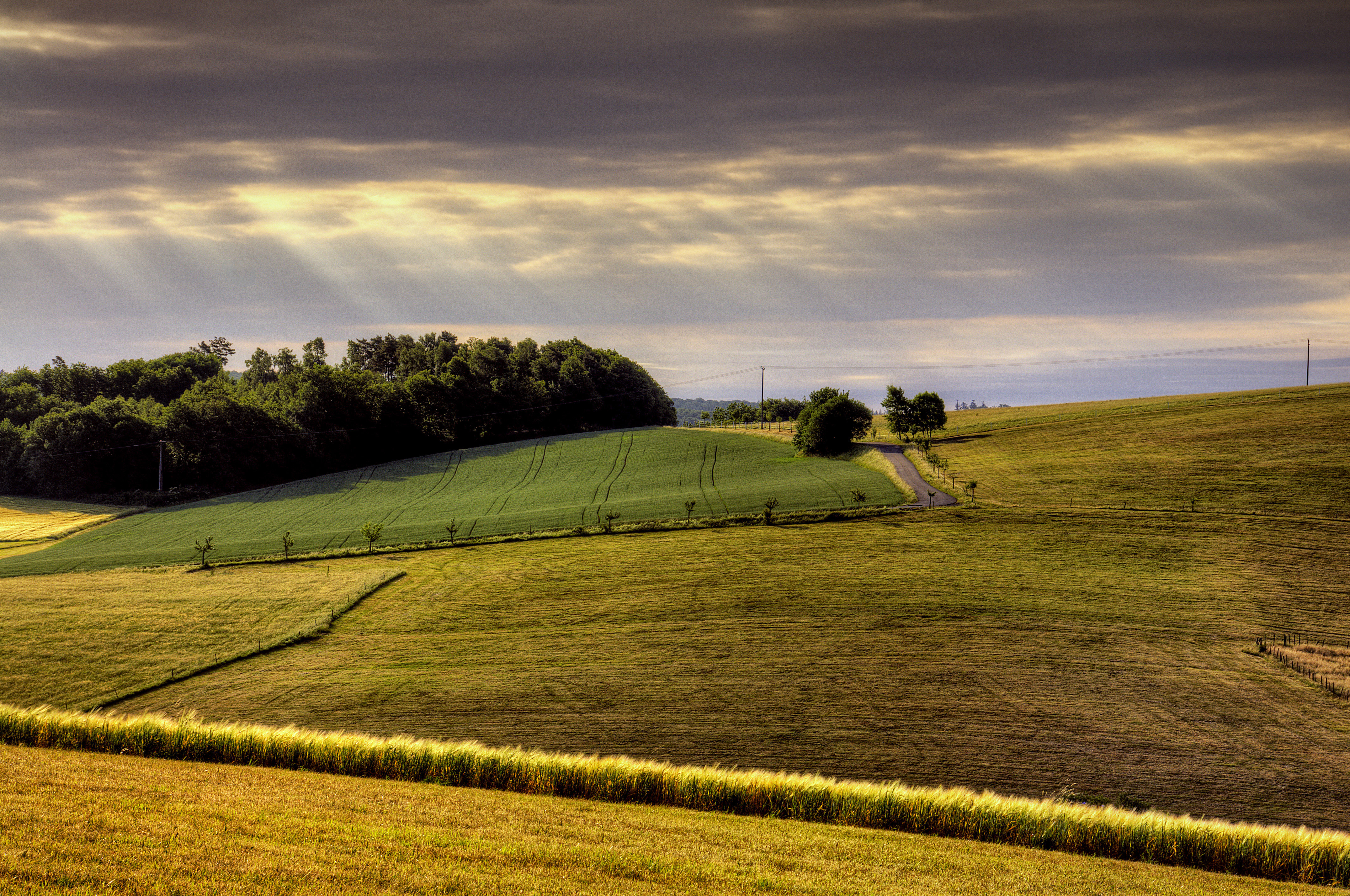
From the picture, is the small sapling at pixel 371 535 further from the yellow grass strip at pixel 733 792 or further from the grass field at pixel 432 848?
the grass field at pixel 432 848

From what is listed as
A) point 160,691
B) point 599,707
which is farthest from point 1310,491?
point 160,691

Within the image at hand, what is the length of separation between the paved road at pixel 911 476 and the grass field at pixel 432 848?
4497 centimetres

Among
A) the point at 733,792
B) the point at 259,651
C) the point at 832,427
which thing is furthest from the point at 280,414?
the point at 733,792

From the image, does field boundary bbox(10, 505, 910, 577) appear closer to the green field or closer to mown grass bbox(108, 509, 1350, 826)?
the green field

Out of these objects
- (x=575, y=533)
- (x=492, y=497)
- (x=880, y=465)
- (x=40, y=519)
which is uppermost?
(x=880, y=465)

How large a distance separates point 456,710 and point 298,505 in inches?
2474

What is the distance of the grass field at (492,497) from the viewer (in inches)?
2368

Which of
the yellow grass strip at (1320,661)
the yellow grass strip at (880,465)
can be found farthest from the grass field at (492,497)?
the yellow grass strip at (1320,661)

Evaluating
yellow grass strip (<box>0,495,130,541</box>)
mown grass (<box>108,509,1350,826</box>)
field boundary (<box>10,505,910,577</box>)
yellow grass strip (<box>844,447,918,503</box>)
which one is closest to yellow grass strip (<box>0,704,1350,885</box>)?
mown grass (<box>108,509,1350,826</box>)

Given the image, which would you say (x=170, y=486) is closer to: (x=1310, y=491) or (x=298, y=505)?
(x=298, y=505)

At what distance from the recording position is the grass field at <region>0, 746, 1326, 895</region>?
10180mm

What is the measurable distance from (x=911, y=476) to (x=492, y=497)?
133 ft

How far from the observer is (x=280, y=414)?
10625cm

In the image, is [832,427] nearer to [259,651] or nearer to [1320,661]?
[1320,661]
